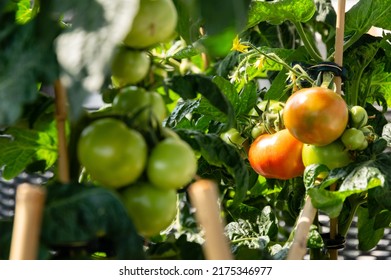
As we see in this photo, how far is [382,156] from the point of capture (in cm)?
78

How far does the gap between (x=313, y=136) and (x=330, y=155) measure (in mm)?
42

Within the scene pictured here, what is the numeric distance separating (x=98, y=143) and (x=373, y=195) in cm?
39

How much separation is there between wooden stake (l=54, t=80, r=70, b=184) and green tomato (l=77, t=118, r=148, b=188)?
0.01 meters

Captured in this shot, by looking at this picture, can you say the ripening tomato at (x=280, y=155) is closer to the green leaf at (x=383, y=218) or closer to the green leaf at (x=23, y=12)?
the green leaf at (x=383, y=218)

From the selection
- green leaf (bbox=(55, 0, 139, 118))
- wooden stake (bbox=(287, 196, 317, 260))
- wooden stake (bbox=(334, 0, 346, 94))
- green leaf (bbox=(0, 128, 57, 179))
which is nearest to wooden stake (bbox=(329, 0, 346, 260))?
wooden stake (bbox=(334, 0, 346, 94))

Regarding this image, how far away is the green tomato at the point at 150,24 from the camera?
1.56 feet

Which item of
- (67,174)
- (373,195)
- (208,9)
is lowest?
(373,195)

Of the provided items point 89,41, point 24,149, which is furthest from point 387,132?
point 89,41

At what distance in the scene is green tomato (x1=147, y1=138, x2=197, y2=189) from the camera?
48 centimetres

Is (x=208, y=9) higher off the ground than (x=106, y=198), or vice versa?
(x=208, y=9)
